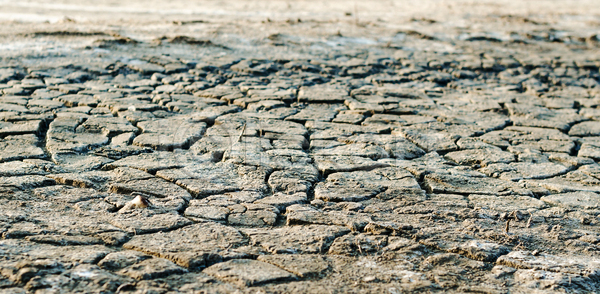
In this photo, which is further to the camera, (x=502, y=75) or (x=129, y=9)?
(x=129, y=9)

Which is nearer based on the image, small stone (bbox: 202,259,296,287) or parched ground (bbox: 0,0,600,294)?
small stone (bbox: 202,259,296,287)

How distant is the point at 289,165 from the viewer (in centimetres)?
290

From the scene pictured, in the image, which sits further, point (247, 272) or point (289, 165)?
point (289, 165)

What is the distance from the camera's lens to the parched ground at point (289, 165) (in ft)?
6.18

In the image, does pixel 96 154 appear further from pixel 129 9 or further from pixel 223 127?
pixel 129 9

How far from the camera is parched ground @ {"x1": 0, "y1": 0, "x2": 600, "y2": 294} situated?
188 cm

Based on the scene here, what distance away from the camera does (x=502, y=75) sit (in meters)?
5.53

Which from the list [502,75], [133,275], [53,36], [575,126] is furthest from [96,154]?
[502,75]

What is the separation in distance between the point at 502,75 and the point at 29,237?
465cm

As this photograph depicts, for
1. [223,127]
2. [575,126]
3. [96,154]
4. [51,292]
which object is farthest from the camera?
[575,126]

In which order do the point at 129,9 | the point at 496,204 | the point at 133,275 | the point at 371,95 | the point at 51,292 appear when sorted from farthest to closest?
the point at 129,9
the point at 371,95
the point at 496,204
the point at 133,275
the point at 51,292

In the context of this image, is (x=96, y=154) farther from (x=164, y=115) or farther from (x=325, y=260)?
(x=325, y=260)

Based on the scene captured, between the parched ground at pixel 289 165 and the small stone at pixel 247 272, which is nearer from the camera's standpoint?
the small stone at pixel 247 272

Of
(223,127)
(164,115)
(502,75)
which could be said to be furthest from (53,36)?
(502,75)
